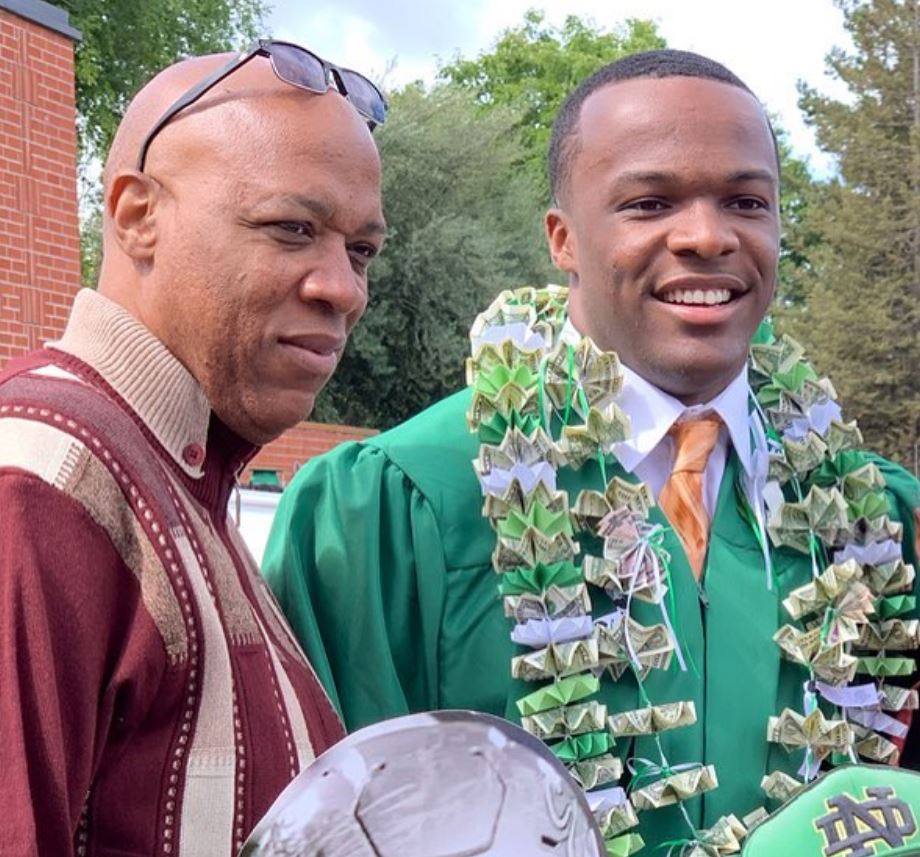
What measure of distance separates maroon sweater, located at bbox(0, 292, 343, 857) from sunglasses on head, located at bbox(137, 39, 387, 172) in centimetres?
24

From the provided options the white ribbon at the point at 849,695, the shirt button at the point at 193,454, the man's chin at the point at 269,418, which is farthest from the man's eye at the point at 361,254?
the white ribbon at the point at 849,695

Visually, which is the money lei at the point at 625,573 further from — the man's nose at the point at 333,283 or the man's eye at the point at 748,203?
the man's nose at the point at 333,283

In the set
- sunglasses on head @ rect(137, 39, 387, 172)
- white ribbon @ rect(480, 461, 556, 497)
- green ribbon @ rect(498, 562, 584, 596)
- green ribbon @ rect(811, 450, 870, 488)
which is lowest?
green ribbon @ rect(498, 562, 584, 596)

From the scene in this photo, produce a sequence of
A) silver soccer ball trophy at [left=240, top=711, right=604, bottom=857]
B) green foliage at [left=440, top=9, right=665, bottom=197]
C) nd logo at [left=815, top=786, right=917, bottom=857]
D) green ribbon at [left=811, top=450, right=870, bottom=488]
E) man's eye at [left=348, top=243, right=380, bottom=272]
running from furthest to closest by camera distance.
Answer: green foliage at [left=440, top=9, right=665, bottom=197]
green ribbon at [left=811, top=450, right=870, bottom=488]
man's eye at [left=348, top=243, right=380, bottom=272]
nd logo at [left=815, top=786, right=917, bottom=857]
silver soccer ball trophy at [left=240, top=711, right=604, bottom=857]

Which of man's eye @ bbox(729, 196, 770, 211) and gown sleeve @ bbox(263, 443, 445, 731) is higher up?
man's eye @ bbox(729, 196, 770, 211)

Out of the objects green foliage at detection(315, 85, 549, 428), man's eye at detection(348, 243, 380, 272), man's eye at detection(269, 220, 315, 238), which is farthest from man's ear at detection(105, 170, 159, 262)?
green foliage at detection(315, 85, 549, 428)

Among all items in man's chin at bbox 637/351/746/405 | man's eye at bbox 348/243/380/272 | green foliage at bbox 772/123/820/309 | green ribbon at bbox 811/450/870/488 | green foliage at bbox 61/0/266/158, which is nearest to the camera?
man's eye at bbox 348/243/380/272

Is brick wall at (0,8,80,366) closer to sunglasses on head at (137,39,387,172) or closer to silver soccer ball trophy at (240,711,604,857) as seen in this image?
sunglasses on head at (137,39,387,172)

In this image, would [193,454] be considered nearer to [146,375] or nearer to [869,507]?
[146,375]

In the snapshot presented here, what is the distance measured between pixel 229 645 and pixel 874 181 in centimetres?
2805

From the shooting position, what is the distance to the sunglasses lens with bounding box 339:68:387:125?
1825mm

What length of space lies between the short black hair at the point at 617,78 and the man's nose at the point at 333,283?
1018mm

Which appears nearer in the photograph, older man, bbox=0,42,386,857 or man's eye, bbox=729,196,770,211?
older man, bbox=0,42,386,857

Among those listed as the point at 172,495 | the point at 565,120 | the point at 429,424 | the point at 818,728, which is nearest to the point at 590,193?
the point at 565,120
